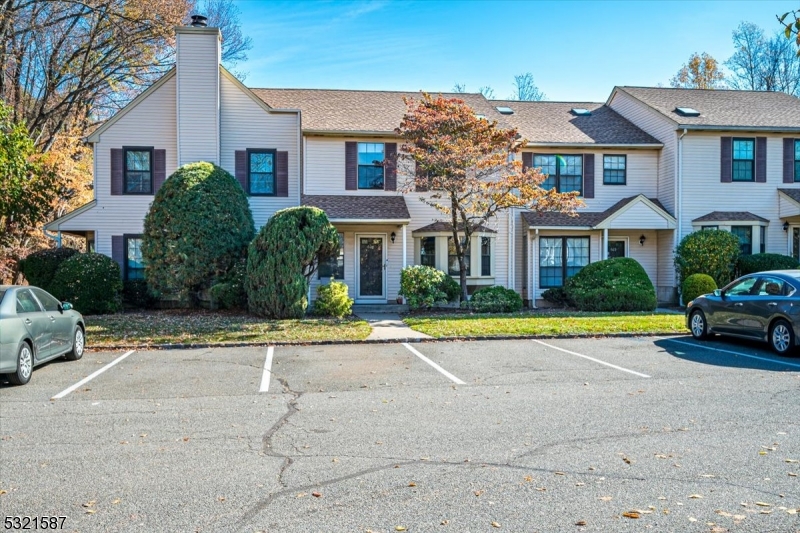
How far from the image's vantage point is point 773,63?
133ft

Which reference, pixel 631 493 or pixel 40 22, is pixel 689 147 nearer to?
pixel 631 493

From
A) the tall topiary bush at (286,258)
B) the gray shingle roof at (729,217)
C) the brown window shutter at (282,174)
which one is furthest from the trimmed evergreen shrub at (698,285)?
the brown window shutter at (282,174)

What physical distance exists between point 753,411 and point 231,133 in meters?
17.7

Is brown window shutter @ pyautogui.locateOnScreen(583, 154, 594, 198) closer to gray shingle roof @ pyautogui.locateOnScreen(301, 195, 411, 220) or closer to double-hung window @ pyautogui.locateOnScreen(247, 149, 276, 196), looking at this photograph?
gray shingle roof @ pyautogui.locateOnScreen(301, 195, 411, 220)

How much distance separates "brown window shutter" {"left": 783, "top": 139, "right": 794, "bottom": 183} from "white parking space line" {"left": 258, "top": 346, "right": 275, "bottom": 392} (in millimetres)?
19584

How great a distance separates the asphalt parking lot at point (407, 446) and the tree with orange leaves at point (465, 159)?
8425 mm

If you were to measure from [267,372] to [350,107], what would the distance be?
49.3ft

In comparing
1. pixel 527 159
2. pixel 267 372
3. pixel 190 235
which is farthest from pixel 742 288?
pixel 190 235

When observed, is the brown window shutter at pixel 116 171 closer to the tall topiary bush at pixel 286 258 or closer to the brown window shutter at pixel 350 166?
the tall topiary bush at pixel 286 258

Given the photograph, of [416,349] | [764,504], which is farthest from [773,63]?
Result: [764,504]

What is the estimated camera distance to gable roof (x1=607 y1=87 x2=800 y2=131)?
21391mm

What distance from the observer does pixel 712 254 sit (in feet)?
65.8

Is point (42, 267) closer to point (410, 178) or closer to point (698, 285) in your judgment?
point (410, 178)

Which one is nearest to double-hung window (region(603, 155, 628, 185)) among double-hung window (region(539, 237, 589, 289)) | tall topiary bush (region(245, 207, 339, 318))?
double-hung window (region(539, 237, 589, 289))
